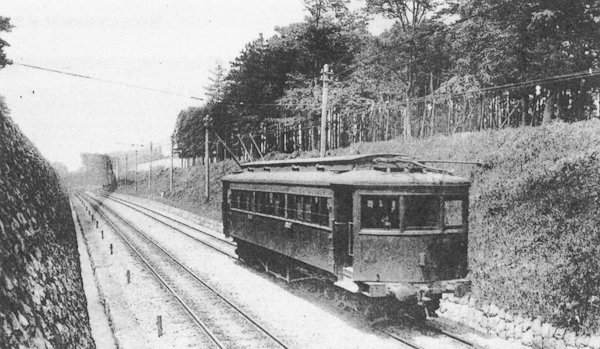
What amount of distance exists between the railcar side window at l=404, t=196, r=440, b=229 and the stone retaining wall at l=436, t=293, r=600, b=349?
7.69 feet

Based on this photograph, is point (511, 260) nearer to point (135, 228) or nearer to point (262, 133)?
point (135, 228)

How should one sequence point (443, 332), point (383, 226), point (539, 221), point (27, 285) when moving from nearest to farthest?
1. point (27, 285)
2. point (443, 332)
3. point (383, 226)
4. point (539, 221)

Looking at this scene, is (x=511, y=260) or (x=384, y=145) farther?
(x=384, y=145)

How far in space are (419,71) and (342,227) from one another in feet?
82.1

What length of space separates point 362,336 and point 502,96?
21.7m

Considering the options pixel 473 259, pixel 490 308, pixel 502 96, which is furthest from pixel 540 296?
pixel 502 96

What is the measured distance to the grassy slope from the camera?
9586 mm

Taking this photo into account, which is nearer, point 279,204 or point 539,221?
point 539,221

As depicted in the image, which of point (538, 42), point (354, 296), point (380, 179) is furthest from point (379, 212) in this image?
point (538, 42)

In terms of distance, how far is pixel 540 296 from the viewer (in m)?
9.74

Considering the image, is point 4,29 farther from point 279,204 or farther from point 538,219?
point 538,219

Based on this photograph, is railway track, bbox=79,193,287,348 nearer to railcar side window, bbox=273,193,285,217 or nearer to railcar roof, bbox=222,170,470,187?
railcar side window, bbox=273,193,285,217

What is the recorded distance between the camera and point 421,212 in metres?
10.1

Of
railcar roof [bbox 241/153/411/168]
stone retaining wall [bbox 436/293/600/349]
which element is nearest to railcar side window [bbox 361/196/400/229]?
railcar roof [bbox 241/153/411/168]
